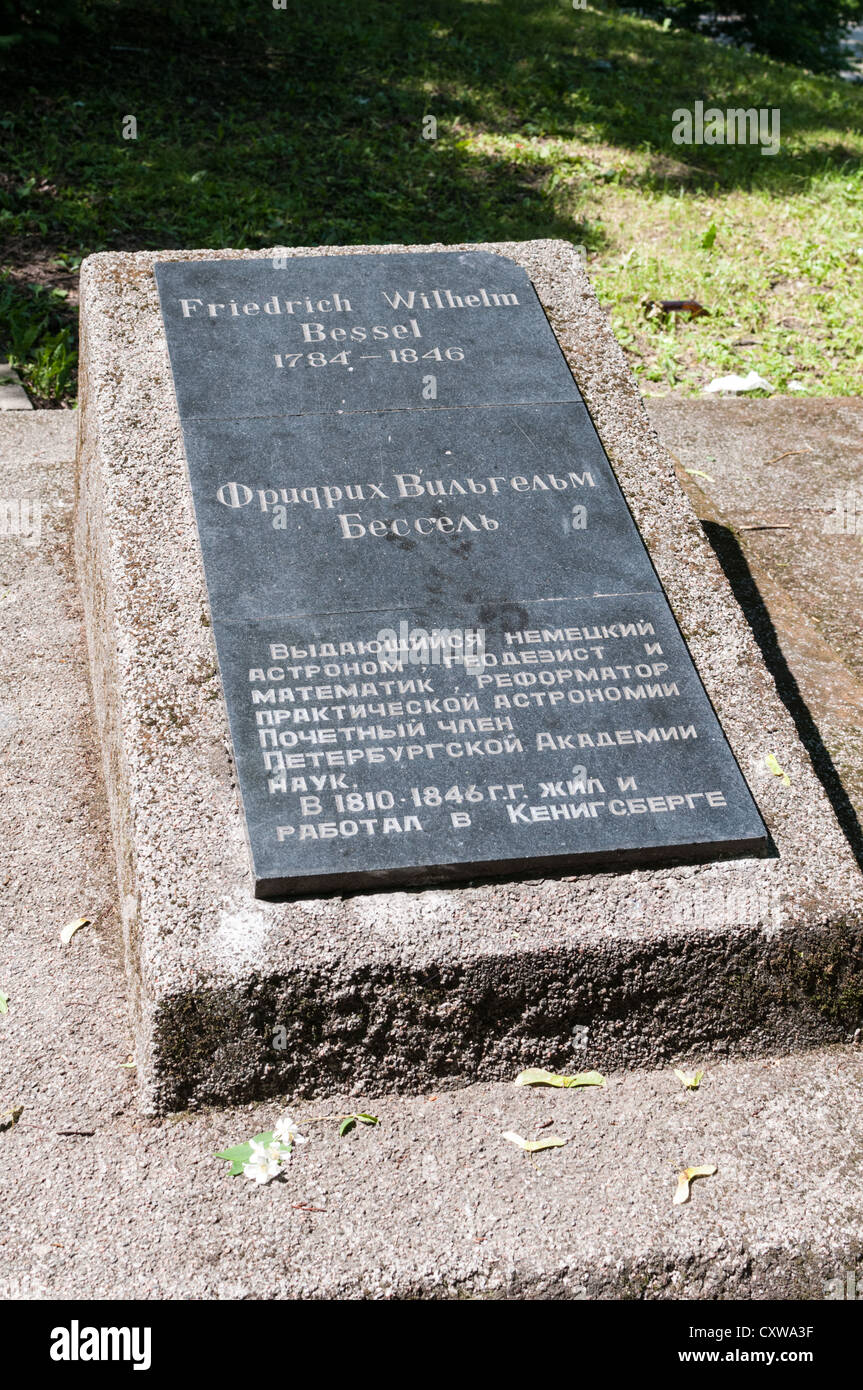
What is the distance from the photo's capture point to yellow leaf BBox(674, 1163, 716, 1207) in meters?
2.10

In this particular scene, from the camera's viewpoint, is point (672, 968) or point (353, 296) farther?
point (353, 296)

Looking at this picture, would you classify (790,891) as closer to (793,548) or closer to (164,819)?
(164,819)

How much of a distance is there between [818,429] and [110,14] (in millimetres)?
5454

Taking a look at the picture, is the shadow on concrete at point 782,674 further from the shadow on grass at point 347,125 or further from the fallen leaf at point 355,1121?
the shadow on grass at point 347,125

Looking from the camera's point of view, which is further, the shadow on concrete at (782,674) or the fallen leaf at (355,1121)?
the shadow on concrete at (782,674)

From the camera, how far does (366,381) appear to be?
2.99 meters

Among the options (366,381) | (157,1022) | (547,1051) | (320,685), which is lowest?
(547,1051)

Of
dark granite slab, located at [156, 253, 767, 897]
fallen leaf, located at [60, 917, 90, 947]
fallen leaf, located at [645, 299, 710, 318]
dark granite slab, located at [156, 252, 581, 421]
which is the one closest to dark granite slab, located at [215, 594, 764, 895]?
dark granite slab, located at [156, 253, 767, 897]

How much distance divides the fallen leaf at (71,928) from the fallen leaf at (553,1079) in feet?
2.95

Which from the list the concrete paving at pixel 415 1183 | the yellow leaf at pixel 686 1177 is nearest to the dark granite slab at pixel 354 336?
the concrete paving at pixel 415 1183

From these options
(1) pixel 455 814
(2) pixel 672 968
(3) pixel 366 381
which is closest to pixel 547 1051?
(2) pixel 672 968

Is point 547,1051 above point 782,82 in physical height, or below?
below

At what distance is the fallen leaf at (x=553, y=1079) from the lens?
90.4 inches

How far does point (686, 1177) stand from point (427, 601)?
119 cm
